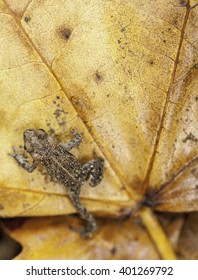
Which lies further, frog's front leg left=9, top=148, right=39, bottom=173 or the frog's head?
frog's front leg left=9, top=148, right=39, bottom=173

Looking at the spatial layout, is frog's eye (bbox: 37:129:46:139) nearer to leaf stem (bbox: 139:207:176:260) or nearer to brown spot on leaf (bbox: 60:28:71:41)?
brown spot on leaf (bbox: 60:28:71:41)

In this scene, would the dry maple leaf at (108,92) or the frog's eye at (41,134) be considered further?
the frog's eye at (41,134)

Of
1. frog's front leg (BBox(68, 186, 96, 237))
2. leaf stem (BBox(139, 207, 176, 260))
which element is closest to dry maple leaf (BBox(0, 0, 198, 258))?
frog's front leg (BBox(68, 186, 96, 237))

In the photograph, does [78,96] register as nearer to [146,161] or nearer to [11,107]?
[11,107]

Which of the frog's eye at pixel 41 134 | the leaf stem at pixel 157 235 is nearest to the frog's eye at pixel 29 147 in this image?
the frog's eye at pixel 41 134

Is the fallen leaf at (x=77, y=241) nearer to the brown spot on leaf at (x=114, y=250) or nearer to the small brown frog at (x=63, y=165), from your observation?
the brown spot on leaf at (x=114, y=250)

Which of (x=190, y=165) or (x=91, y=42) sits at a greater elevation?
(x=91, y=42)

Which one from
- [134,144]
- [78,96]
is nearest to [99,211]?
[134,144]
